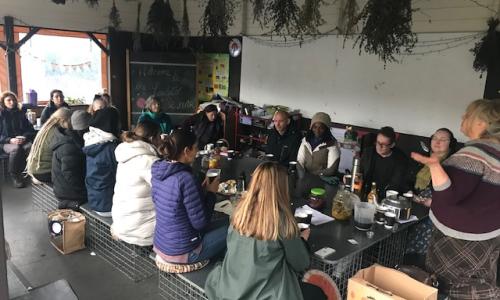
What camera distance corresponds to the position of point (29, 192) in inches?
203

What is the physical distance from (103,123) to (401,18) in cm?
304

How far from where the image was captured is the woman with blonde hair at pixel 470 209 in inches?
78.3

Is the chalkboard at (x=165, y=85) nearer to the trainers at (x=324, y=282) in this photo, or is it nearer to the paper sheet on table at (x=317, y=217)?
the paper sheet on table at (x=317, y=217)

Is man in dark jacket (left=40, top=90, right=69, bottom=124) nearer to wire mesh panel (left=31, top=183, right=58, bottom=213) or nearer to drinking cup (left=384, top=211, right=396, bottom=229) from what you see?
wire mesh panel (left=31, top=183, right=58, bottom=213)

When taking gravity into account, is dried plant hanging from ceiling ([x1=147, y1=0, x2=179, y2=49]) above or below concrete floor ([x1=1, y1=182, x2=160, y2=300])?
above

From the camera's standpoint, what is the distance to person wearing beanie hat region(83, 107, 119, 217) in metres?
3.40

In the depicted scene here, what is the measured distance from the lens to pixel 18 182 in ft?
17.7

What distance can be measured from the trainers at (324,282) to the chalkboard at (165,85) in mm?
6044

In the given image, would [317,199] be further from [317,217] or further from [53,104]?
[53,104]

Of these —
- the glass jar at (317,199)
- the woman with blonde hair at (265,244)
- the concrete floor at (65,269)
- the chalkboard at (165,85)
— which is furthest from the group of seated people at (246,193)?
the chalkboard at (165,85)

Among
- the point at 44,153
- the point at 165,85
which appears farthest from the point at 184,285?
the point at 165,85

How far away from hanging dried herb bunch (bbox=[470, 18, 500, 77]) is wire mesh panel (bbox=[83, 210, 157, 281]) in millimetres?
4057

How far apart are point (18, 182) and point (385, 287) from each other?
504 centimetres

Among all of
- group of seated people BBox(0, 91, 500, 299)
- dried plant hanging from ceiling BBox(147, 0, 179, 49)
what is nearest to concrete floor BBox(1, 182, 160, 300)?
group of seated people BBox(0, 91, 500, 299)
